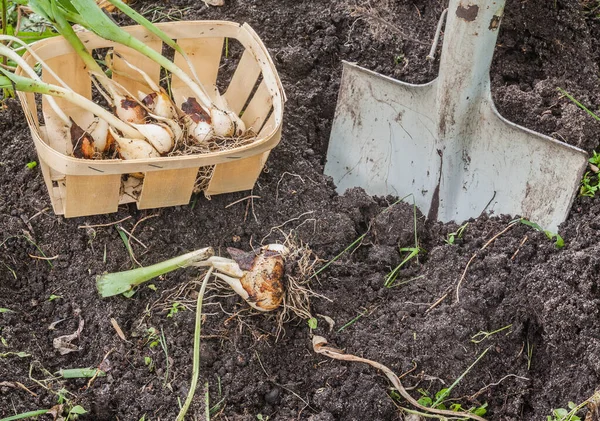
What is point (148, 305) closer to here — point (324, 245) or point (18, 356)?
point (18, 356)

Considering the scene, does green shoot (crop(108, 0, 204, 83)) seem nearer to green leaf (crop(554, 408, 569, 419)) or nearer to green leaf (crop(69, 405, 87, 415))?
green leaf (crop(69, 405, 87, 415))

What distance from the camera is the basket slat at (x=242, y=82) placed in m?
2.05

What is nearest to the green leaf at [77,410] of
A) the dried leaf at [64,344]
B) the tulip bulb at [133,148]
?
the dried leaf at [64,344]

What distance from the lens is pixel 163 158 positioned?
5.54 ft

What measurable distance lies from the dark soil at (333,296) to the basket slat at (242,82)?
15 cm

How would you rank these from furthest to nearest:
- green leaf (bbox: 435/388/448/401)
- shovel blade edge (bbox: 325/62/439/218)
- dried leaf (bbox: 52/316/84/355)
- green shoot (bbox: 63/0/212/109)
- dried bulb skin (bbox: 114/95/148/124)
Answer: shovel blade edge (bbox: 325/62/439/218) → dried bulb skin (bbox: 114/95/148/124) → green shoot (bbox: 63/0/212/109) → dried leaf (bbox: 52/316/84/355) → green leaf (bbox: 435/388/448/401)

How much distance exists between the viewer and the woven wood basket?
1703mm

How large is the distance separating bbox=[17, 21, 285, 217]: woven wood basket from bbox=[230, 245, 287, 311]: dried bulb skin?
256 millimetres

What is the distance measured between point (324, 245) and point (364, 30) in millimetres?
797

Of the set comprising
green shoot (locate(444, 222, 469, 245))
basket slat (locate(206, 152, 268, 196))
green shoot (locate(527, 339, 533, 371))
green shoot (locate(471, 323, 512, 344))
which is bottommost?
green shoot (locate(527, 339, 533, 371))

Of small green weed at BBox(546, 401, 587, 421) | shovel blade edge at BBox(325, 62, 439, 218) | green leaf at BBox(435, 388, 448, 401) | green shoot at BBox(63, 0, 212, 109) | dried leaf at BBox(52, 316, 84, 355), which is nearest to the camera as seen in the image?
small green weed at BBox(546, 401, 587, 421)

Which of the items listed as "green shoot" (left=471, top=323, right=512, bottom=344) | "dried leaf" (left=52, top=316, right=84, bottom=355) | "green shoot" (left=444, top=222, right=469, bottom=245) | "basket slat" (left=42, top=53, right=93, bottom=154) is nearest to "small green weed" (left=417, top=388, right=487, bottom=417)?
"green shoot" (left=471, top=323, right=512, bottom=344)

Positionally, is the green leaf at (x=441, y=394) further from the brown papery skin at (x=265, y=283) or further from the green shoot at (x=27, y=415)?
the green shoot at (x=27, y=415)

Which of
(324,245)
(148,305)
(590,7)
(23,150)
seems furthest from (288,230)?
(590,7)
